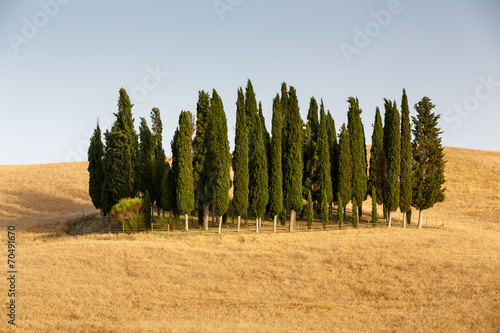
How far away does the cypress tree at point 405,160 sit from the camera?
42.8 meters

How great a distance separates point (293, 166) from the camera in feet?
132

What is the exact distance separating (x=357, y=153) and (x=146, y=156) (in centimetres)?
2349

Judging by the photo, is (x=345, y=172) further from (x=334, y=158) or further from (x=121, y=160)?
(x=121, y=160)

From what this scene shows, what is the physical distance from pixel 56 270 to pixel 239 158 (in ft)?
60.5

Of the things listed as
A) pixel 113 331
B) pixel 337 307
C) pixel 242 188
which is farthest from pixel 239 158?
pixel 113 331

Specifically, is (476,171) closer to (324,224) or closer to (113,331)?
(324,224)

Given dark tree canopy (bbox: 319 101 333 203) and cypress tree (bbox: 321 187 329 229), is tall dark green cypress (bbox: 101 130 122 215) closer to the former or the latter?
cypress tree (bbox: 321 187 329 229)

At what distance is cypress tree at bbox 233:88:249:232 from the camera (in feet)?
124

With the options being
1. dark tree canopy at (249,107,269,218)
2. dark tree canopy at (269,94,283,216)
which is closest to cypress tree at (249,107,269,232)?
dark tree canopy at (249,107,269,218)

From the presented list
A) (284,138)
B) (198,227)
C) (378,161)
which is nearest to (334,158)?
(378,161)

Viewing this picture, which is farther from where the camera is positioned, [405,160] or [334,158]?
[334,158]

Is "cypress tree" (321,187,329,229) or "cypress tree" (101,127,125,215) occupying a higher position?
"cypress tree" (101,127,125,215)

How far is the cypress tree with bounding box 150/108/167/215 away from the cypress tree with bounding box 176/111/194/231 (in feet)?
23.5

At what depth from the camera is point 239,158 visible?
38.4 m
